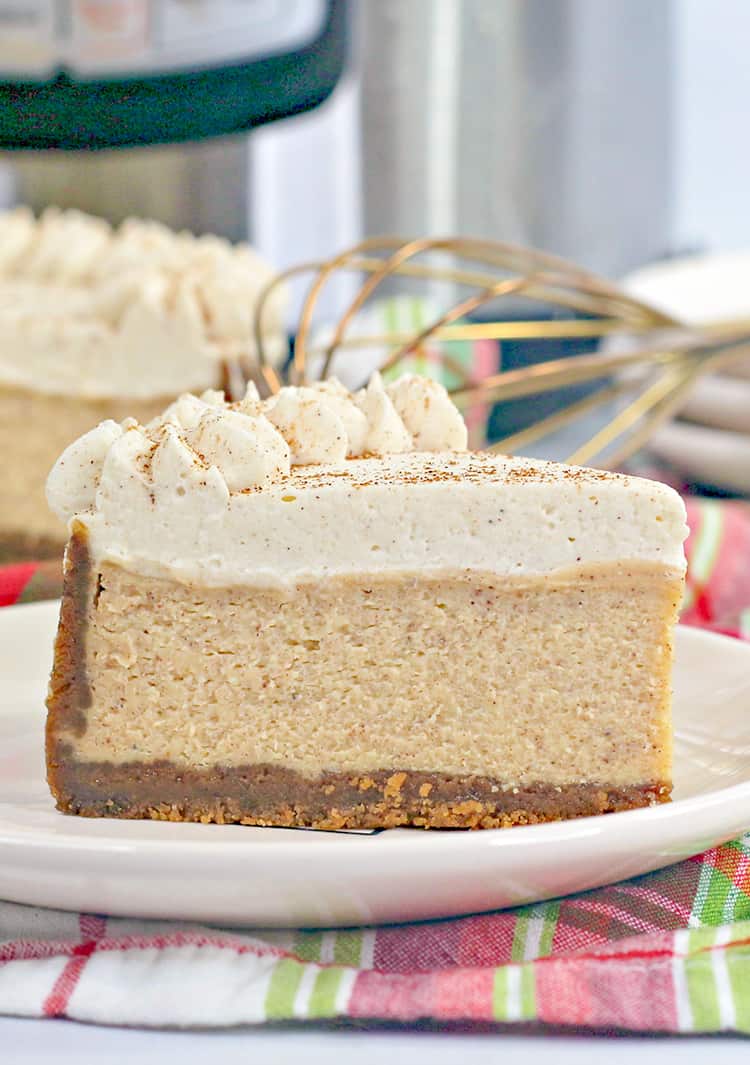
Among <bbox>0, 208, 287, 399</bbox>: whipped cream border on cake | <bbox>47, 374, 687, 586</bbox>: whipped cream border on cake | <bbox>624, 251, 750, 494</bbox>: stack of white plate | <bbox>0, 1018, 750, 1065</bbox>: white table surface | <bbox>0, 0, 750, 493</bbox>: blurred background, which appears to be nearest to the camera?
<bbox>0, 1018, 750, 1065</bbox>: white table surface

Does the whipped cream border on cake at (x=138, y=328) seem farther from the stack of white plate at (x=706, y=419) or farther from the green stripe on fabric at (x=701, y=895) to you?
the green stripe on fabric at (x=701, y=895)

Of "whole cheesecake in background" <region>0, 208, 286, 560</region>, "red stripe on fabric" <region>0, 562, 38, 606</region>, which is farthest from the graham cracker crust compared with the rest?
"whole cheesecake in background" <region>0, 208, 286, 560</region>

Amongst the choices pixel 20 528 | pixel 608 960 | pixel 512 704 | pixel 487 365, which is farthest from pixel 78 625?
pixel 487 365

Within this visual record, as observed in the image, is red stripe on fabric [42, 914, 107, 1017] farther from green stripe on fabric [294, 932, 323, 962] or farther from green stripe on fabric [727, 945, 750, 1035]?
green stripe on fabric [727, 945, 750, 1035]

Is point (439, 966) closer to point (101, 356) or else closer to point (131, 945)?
point (131, 945)

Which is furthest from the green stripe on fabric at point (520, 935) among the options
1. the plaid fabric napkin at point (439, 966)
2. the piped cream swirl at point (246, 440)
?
the piped cream swirl at point (246, 440)

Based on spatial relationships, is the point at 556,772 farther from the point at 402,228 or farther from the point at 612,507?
the point at 402,228

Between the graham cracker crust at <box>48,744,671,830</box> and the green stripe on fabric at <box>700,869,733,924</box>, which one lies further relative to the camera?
the graham cracker crust at <box>48,744,671,830</box>
